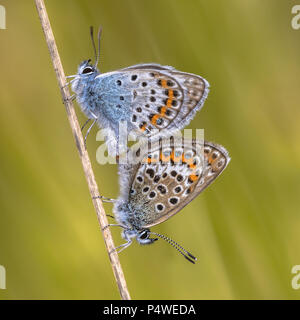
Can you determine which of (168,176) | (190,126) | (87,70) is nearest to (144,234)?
(168,176)

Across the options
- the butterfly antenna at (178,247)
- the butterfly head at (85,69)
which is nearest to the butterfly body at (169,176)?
the butterfly antenna at (178,247)

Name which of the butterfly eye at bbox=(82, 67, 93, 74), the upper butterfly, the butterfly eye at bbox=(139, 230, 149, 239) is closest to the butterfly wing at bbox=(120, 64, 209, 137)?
the upper butterfly

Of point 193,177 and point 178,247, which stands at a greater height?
point 193,177

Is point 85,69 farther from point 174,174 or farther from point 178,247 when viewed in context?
point 178,247

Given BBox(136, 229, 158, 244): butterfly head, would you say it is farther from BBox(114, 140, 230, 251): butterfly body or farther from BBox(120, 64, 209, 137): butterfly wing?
BBox(120, 64, 209, 137): butterfly wing

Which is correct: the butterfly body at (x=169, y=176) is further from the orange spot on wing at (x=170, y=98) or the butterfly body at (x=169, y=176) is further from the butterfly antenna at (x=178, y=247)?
the orange spot on wing at (x=170, y=98)

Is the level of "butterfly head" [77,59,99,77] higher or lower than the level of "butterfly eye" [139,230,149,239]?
higher

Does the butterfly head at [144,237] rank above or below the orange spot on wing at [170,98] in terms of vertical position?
below

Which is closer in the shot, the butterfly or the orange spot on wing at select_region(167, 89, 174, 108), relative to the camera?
the butterfly
